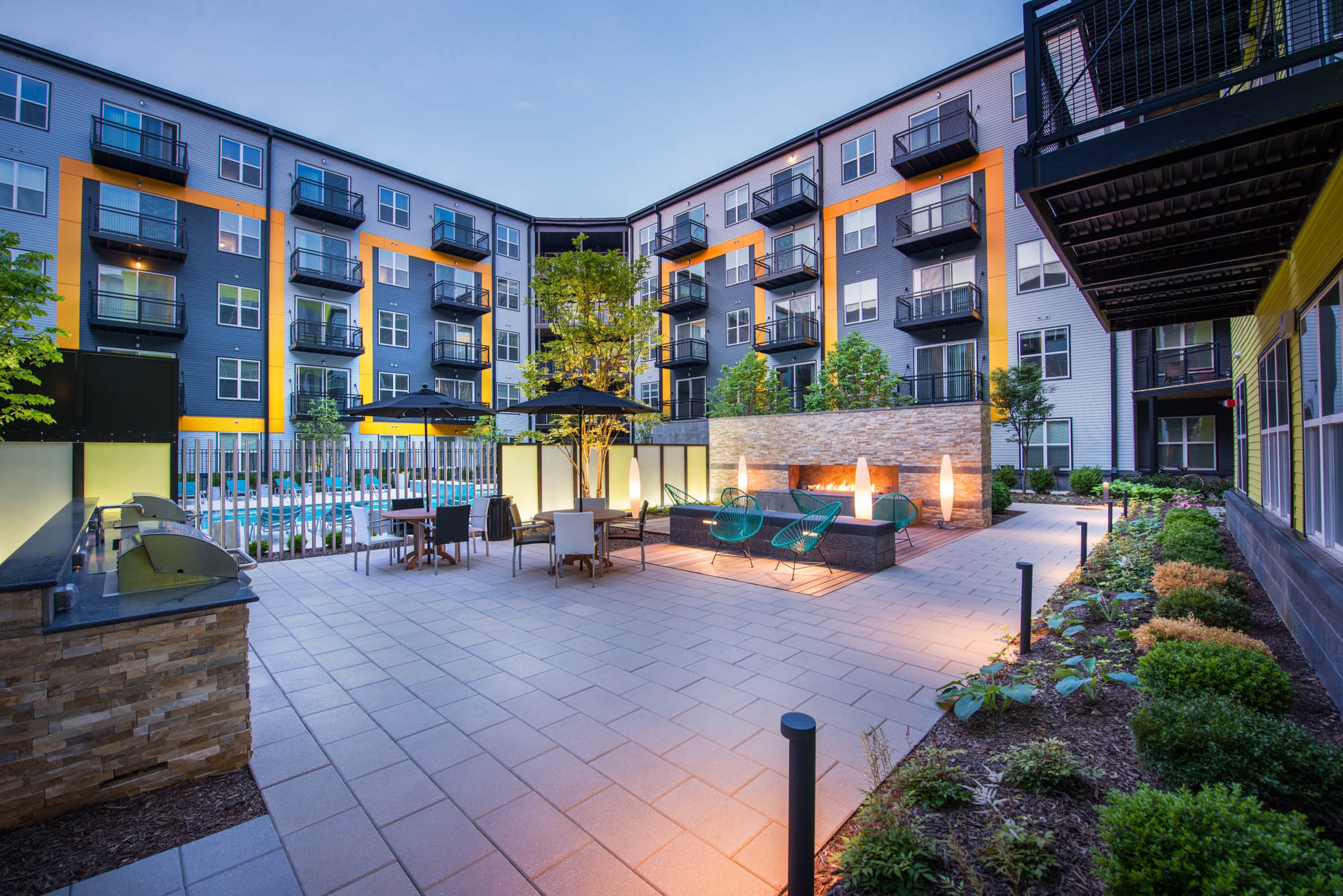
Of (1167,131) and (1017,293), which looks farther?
(1017,293)

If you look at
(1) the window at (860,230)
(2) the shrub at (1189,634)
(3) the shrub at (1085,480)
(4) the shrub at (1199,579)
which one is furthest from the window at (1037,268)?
(2) the shrub at (1189,634)

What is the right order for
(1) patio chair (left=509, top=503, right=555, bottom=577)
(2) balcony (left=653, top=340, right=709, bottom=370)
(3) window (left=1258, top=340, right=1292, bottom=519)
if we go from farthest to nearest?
(2) balcony (left=653, top=340, right=709, bottom=370) < (1) patio chair (left=509, top=503, right=555, bottom=577) < (3) window (left=1258, top=340, right=1292, bottom=519)

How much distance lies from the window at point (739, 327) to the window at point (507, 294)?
10.7 meters

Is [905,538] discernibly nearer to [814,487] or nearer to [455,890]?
[814,487]

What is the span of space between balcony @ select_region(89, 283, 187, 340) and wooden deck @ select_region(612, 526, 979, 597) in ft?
59.5

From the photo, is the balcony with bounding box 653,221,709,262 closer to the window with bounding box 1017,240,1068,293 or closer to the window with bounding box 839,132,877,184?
the window with bounding box 839,132,877,184

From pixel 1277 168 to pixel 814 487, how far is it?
10629mm

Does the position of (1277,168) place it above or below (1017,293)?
below

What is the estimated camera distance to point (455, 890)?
196 cm

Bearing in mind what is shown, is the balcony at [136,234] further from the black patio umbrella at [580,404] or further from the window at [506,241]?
the black patio umbrella at [580,404]

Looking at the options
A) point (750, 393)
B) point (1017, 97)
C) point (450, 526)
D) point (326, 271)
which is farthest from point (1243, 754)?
point (326, 271)

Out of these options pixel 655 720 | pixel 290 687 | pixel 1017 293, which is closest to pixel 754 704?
pixel 655 720

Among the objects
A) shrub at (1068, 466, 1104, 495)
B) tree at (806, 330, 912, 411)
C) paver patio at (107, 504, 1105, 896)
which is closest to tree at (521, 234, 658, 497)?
paver patio at (107, 504, 1105, 896)

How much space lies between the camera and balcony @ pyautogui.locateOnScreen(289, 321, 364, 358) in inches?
789
